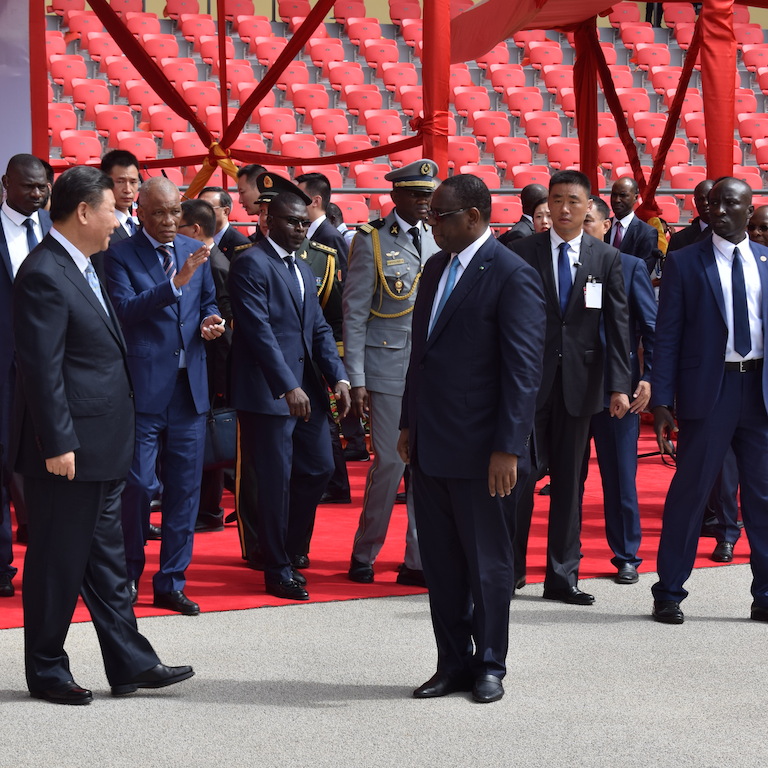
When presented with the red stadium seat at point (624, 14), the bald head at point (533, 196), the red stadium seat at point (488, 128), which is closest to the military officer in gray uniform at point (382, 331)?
the bald head at point (533, 196)

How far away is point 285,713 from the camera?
3.73m

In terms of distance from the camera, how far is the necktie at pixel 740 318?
15.7 ft

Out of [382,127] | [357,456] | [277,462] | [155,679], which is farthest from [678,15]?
[155,679]

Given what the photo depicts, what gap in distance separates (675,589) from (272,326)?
1.91 metres

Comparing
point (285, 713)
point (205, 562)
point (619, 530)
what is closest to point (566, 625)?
point (619, 530)

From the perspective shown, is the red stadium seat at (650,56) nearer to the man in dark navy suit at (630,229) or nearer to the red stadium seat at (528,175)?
the red stadium seat at (528,175)

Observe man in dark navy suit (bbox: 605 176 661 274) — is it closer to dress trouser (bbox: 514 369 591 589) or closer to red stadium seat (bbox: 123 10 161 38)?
dress trouser (bbox: 514 369 591 589)

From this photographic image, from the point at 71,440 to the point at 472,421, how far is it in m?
1.18

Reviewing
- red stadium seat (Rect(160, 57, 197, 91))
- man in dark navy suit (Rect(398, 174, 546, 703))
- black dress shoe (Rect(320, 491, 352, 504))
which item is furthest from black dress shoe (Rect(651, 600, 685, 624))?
red stadium seat (Rect(160, 57, 197, 91))

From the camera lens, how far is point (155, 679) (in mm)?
3910

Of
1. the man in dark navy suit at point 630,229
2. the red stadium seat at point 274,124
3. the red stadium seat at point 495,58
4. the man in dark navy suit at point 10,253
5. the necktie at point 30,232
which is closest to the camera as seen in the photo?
the man in dark navy suit at point 10,253

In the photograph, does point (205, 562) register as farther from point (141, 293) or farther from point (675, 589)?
point (675, 589)

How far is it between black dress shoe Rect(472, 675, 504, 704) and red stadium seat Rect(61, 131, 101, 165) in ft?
38.3

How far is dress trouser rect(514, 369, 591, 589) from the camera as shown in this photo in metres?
5.20
